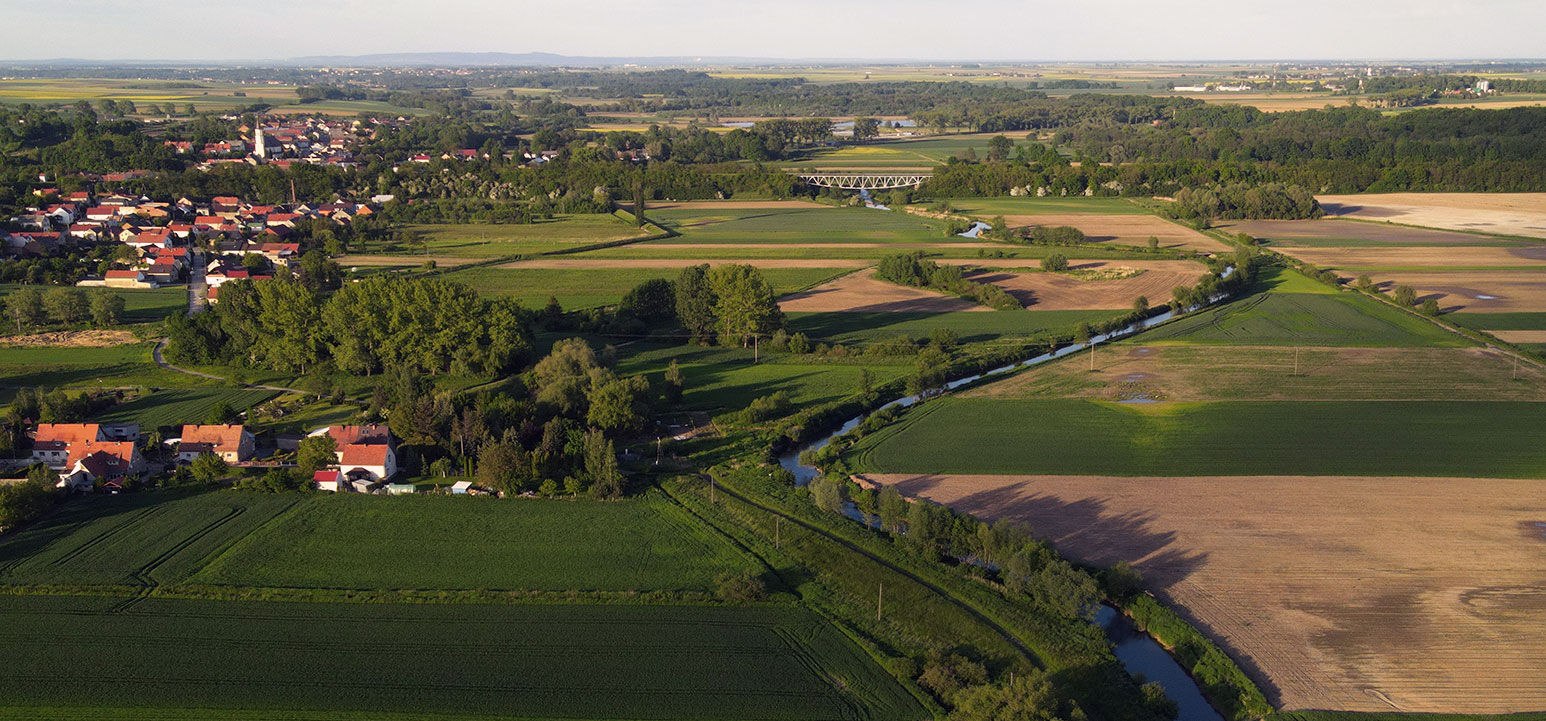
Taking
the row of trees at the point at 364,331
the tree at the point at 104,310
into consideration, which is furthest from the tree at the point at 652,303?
the tree at the point at 104,310

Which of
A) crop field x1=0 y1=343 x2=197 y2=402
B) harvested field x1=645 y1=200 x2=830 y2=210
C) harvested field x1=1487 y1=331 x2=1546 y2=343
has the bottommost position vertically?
crop field x1=0 y1=343 x2=197 y2=402

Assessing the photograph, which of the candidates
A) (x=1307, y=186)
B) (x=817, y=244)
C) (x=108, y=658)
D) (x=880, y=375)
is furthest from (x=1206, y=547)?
(x=1307, y=186)

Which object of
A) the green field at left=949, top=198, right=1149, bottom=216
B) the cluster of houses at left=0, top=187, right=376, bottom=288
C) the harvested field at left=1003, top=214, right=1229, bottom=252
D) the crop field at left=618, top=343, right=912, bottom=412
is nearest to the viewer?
the crop field at left=618, top=343, right=912, bottom=412

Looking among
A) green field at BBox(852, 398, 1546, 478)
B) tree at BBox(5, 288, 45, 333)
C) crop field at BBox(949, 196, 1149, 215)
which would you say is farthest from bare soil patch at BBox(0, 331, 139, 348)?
crop field at BBox(949, 196, 1149, 215)

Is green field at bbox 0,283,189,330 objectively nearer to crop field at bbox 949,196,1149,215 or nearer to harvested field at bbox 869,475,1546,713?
harvested field at bbox 869,475,1546,713

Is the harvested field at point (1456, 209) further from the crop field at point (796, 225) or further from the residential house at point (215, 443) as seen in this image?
the residential house at point (215, 443)

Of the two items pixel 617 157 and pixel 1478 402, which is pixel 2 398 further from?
pixel 617 157

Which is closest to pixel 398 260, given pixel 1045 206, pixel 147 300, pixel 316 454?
pixel 147 300
